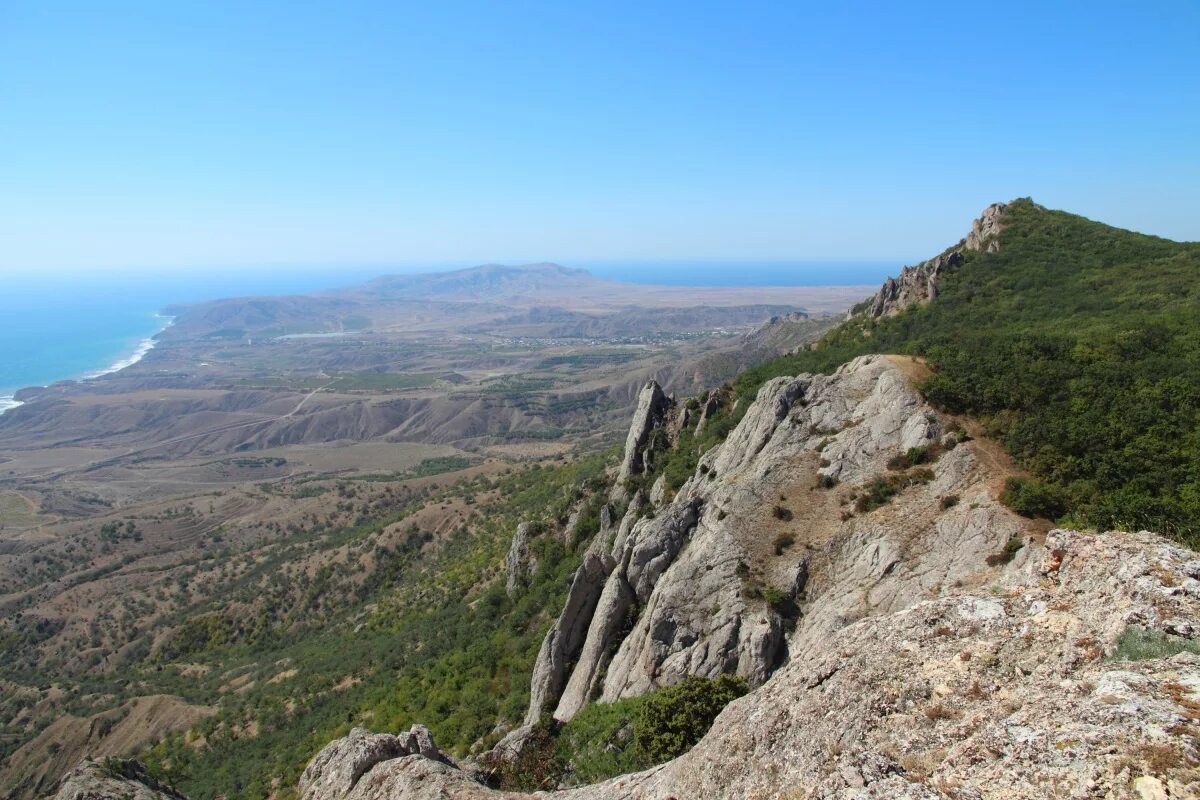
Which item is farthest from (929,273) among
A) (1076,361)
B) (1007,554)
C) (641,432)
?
(1007,554)

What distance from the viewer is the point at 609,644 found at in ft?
87.0

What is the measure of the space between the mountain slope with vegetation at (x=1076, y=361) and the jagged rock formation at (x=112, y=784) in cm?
3169

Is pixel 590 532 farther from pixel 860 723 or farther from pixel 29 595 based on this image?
pixel 29 595

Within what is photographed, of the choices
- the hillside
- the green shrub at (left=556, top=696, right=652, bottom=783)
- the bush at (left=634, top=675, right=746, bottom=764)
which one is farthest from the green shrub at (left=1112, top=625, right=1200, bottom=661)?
the green shrub at (left=556, top=696, right=652, bottom=783)

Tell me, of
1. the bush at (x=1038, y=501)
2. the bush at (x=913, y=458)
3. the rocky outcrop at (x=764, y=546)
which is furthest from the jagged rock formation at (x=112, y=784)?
the bush at (x=1038, y=501)

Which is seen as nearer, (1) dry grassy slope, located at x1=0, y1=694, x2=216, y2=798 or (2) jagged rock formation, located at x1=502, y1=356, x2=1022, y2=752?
(2) jagged rock formation, located at x1=502, y1=356, x2=1022, y2=752

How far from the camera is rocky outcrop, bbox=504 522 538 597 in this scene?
42.8 m

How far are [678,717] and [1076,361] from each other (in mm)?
29652

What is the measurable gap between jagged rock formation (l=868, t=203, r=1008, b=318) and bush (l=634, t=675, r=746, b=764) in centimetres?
5101

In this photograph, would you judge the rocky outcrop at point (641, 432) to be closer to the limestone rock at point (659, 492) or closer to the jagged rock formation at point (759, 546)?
the limestone rock at point (659, 492)

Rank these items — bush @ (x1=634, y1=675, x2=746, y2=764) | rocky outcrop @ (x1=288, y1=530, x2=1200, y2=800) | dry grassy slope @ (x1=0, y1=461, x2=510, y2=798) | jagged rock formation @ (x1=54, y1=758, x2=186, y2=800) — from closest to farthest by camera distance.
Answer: rocky outcrop @ (x1=288, y1=530, x2=1200, y2=800) < bush @ (x1=634, y1=675, x2=746, y2=764) < jagged rock formation @ (x1=54, y1=758, x2=186, y2=800) < dry grassy slope @ (x1=0, y1=461, x2=510, y2=798)

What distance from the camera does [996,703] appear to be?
921 cm

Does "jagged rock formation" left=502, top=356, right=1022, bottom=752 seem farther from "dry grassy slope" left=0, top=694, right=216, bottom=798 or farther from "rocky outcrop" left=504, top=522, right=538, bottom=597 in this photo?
"dry grassy slope" left=0, top=694, right=216, bottom=798

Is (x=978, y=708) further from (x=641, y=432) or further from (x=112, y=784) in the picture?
(x=641, y=432)
